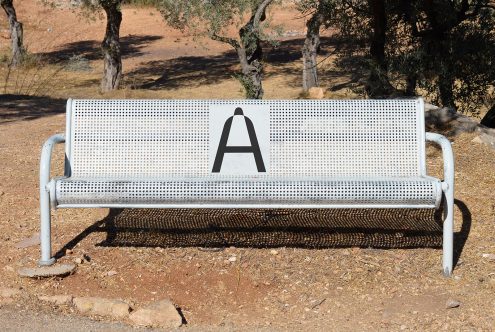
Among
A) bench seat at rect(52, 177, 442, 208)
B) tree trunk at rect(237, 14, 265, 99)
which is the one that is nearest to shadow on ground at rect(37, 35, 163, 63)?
tree trunk at rect(237, 14, 265, 99)

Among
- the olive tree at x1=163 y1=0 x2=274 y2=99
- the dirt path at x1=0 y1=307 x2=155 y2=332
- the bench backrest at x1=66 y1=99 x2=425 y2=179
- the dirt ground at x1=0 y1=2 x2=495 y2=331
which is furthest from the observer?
the olive tree at x1=163 y1=0 x2=274 y2=99

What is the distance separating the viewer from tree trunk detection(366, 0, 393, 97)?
10234 millimetres

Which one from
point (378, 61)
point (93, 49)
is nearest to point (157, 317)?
point (378, 61)

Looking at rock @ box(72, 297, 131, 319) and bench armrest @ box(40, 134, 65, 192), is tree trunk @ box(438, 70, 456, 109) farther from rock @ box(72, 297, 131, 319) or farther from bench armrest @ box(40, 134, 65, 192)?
rock @ box(72, 297, 131, 319)

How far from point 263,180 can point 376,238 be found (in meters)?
1.07

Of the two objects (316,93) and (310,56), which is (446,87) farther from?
(310,56)

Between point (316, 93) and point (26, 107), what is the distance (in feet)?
23.1

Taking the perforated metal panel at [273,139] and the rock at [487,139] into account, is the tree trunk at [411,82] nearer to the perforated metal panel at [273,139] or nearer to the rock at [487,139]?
the rock at [487,139]

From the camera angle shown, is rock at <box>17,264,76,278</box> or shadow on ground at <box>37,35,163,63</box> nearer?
rock at <box>17,264,76,278</box>

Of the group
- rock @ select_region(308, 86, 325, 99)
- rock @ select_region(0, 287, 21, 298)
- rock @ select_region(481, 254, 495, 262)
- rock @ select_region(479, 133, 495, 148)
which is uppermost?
rock @ select_region(479, 133, 495, 148)

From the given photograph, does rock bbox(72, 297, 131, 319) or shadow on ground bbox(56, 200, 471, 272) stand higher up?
shadow on ground bbox(56, 200, 471, 272)

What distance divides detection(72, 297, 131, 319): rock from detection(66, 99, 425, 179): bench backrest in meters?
1.03

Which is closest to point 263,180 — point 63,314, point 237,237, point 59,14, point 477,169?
point 237,237

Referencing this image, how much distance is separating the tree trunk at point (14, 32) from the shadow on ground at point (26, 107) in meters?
8.66
